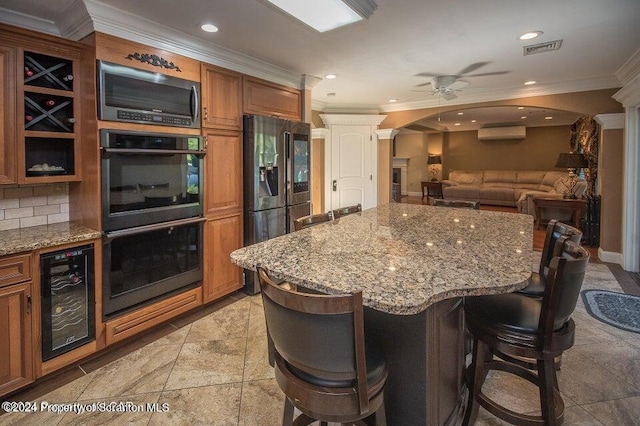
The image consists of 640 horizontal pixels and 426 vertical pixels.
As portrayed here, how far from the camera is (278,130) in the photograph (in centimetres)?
362

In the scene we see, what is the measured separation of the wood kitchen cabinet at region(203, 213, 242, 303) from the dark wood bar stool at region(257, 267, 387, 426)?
2.15 meters

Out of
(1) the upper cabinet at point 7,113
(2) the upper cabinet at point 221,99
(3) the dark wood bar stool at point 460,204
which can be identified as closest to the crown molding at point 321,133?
(2) the upper cabinet at point 221,99

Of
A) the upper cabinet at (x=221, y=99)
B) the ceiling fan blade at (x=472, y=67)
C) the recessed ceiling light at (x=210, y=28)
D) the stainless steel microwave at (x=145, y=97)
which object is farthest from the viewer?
the ceiling fan blade at (x=472, y=67)

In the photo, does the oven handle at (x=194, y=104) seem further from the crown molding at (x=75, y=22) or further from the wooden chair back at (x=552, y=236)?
the wooden chair back at (x=552, y=236)

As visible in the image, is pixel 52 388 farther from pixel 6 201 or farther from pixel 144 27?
pixel 144 27

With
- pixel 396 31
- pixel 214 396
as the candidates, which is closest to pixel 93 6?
pixel 396 31

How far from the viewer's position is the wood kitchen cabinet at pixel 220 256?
3.18 m

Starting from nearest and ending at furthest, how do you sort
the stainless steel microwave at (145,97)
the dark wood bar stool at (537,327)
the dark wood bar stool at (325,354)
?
1. the dark wood bar stool at (325,354)
2. the dark wood bar stool at (537,327)
3. the stainless steel microwave at (145,97)

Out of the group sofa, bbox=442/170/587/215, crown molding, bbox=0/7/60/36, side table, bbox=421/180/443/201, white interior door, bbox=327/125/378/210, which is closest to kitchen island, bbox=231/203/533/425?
crown molding, bbox=0/7/60/36

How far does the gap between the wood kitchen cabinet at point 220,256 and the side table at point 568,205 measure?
593cm

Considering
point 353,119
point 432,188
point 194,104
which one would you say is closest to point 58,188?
point 194,104

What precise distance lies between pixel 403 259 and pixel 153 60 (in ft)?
7.97

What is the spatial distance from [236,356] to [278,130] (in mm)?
2201

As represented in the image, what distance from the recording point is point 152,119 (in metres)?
2.64
